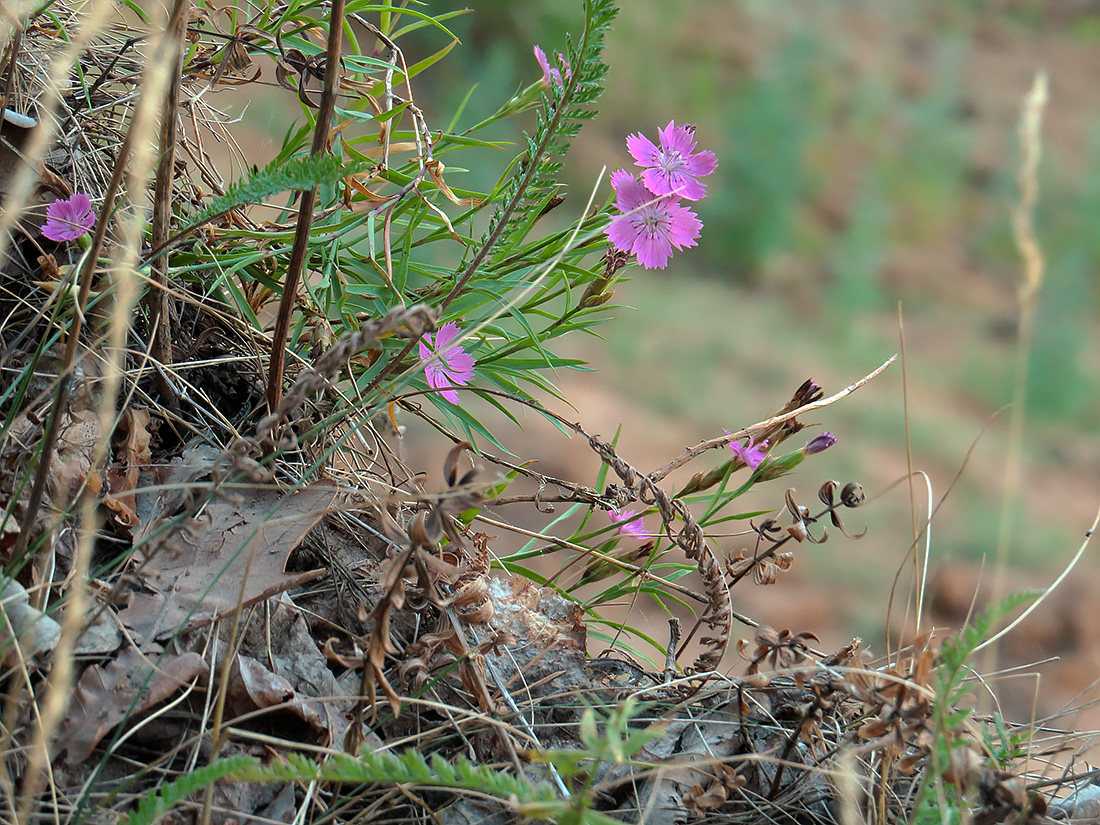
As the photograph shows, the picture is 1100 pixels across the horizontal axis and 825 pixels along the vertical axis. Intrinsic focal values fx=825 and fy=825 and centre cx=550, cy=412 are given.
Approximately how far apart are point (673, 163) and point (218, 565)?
43 centimetres

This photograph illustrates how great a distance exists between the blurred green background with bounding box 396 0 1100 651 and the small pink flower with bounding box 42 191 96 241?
85.3 inches

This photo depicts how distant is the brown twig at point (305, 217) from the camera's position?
1.48 feet

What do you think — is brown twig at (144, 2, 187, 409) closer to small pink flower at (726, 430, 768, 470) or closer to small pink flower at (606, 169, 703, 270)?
small pink flower at (606, 169, 703, 270)

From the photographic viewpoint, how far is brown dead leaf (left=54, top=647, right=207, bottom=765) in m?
0.40

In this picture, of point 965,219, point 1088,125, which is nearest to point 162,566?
point 965,219

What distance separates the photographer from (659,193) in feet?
2.03

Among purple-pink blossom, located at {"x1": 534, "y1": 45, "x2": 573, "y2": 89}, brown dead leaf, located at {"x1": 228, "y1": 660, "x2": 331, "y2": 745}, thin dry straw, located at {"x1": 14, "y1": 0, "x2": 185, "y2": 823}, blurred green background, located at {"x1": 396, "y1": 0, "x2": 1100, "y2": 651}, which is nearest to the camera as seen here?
thin dry straw, located at {"x1": 14, "y1": 0, "x2": 185, "y2": 823}

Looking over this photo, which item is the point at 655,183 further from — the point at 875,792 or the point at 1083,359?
the point at 1083,359

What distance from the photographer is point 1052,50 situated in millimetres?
6910

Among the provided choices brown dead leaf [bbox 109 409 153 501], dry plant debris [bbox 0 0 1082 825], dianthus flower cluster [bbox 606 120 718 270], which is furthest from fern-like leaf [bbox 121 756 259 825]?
dianthus flower cluster [bbox 606 120 718 270]

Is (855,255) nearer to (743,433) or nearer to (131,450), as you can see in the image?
(743,433)

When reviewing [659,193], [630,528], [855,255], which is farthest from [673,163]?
[855,255]

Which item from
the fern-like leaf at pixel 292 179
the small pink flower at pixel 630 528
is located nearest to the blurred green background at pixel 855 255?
the small pink flower at pixel 630 528

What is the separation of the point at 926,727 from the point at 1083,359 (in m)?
4.82
